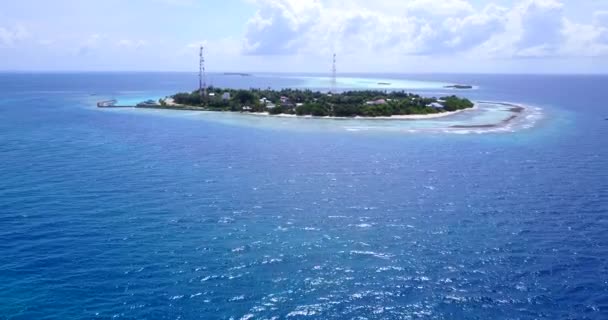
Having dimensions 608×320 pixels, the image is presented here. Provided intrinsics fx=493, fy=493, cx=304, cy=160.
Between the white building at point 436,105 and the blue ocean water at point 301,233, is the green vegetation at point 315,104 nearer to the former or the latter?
the white building at point 436,105

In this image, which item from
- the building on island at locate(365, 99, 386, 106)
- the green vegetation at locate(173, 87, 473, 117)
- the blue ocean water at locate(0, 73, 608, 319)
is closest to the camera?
the blue ocean water at locate(0, 73, 608, 319)

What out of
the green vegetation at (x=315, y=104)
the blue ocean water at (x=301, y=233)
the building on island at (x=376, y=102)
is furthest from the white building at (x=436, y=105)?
the blue ocean water at (x=301, y=233)

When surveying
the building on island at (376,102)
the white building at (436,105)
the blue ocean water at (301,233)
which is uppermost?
the building on island at (376,102)

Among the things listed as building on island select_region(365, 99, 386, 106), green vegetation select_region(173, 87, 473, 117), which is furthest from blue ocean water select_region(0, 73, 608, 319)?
building on island select_region(365, 99, 386, 106)

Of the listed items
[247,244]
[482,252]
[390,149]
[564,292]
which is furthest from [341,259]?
[390,149]

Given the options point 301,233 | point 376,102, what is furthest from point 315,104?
point 301,233

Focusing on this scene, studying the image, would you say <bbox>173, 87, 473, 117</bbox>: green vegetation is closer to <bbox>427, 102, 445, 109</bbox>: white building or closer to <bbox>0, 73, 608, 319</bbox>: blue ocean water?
<bbox>427, 102, 445, 109</bbox>: white building

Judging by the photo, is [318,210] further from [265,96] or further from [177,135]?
[265,96]
